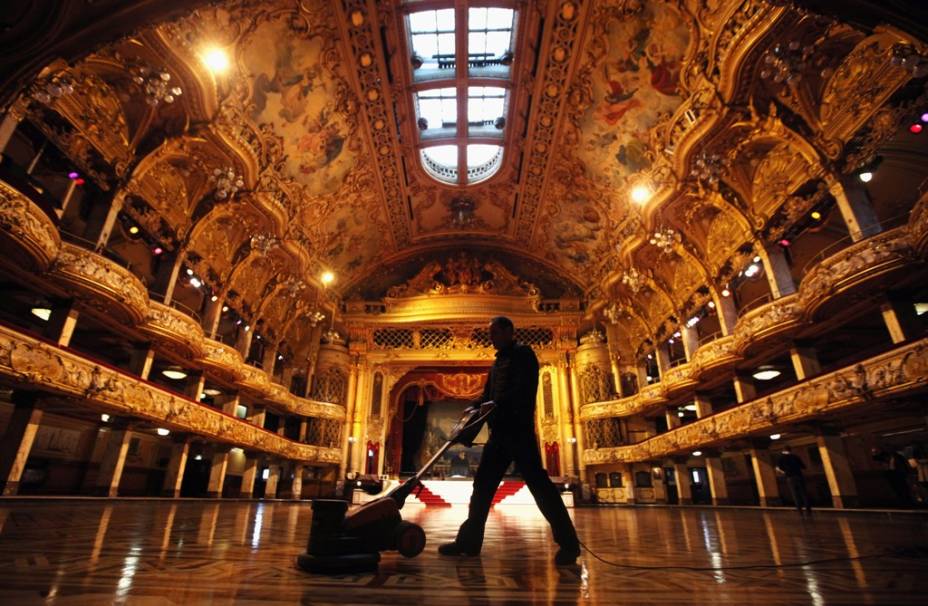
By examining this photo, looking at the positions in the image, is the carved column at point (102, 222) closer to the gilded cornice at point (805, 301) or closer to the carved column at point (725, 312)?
the gilded cornice at point (805, 301)

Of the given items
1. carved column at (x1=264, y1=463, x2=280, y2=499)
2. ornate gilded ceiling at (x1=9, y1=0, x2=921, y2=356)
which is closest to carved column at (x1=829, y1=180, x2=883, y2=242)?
ornate gilded ceiling at (x1=9, y1=0, x2=921, y2=356)

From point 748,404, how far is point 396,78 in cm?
1379

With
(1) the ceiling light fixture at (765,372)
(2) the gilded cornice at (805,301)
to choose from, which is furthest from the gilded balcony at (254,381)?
(1) the ceiling light fixture at (765,372)

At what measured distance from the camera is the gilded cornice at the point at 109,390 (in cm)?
733

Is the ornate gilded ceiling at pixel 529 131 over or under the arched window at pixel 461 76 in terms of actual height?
under

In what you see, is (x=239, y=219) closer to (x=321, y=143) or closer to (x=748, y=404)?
(x=321, y=143)

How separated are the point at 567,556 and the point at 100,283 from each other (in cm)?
1073

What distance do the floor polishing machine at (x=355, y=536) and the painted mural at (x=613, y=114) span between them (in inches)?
506

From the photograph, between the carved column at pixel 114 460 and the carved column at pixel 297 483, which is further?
the carved column at pixel 297 483

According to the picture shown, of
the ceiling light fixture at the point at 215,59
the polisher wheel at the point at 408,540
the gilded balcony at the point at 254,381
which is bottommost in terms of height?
the polisher wheel at the point at 408,540

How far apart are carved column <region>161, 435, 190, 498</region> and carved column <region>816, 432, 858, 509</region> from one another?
1634 centimetres

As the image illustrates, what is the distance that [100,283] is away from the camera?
907 cm

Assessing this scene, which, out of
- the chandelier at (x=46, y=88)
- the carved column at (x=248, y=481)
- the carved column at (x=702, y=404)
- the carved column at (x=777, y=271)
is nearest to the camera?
the chandelier at (x=46, y=88)

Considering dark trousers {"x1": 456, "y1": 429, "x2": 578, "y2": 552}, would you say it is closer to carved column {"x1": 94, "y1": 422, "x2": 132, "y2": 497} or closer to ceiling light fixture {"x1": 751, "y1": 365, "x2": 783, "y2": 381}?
carved column {"x1": 94, "y1": 422, "x2": 132, "y2": 497}
